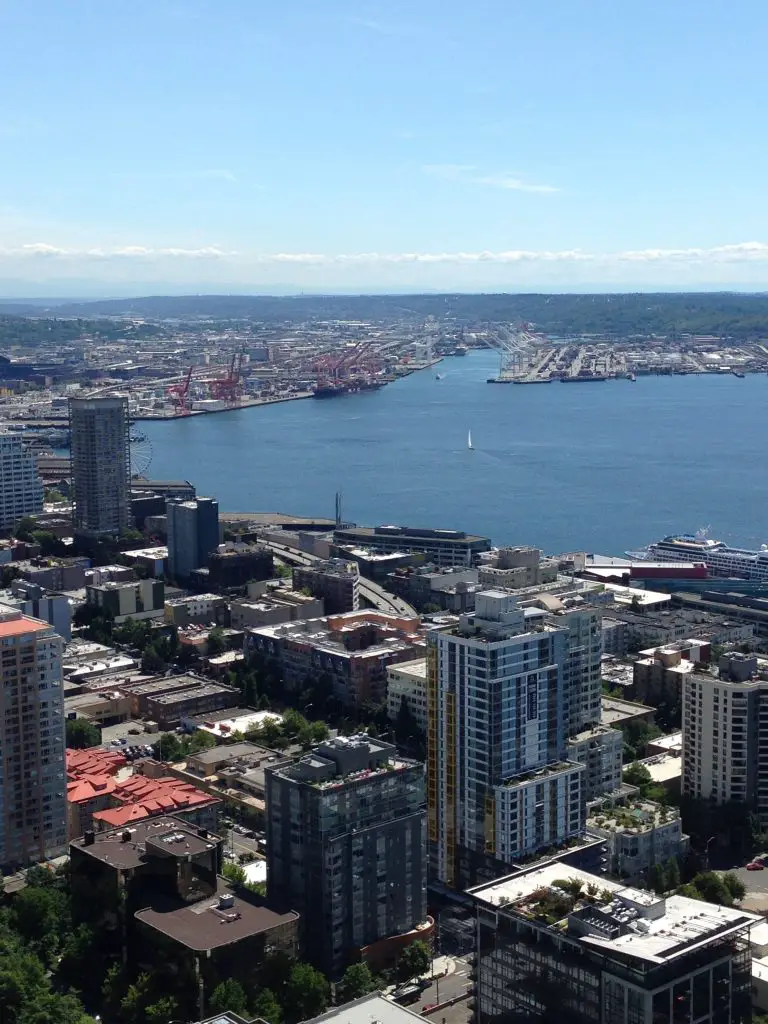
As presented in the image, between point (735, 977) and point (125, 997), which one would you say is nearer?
point (735, 977)

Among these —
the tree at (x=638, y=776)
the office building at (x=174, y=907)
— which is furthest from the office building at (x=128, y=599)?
the office building at (x=174, y=907)

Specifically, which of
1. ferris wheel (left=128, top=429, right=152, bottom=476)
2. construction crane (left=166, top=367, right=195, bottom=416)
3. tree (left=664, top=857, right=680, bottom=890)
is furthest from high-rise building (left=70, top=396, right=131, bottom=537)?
construction crane (left=166, top=367, right=195, bottom=416)

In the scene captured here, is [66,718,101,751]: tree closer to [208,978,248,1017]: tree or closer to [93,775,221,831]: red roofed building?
[93,775,221,831]: red roofed building

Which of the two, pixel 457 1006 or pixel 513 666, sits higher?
pixel 513 666

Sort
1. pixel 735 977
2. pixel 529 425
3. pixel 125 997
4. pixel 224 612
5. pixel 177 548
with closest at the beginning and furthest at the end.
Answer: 1. pixel 735 977
2. pixel 125 997
3. pixel 224 612
4. pixel 177 548
5. pixel 529 425

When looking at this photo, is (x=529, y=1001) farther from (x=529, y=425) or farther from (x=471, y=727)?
(x=529, y=425)

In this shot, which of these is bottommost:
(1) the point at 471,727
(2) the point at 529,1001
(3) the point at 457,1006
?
(3) the point at 457,1006

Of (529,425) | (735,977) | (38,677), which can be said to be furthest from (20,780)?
(529,425)
